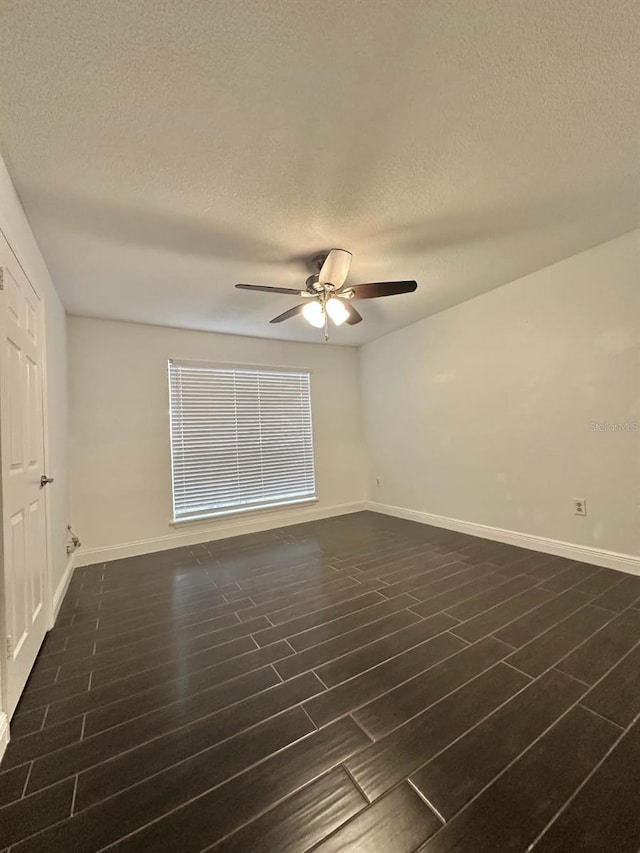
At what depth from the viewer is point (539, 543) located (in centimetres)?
301

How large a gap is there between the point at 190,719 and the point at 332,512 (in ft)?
11.3

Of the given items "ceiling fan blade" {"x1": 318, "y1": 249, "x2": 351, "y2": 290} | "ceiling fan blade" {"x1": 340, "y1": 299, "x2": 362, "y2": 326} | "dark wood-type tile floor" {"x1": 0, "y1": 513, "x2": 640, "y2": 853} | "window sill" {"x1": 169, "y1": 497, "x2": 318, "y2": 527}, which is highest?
"ceiling fan blade" {"x1": 318, "y1": 249, "x2": 351, "y2": 290}

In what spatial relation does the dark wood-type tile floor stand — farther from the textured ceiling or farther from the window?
the textured ceiling

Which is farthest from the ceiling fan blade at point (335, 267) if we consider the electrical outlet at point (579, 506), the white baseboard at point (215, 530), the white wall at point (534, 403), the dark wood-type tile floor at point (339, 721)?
the white baseboard at point (215, 530)

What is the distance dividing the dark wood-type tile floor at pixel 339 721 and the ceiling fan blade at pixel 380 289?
79.5 inches

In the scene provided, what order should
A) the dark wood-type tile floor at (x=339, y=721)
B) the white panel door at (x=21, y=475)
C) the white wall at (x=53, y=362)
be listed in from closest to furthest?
the dark wood-type tile floor at (x=339, y=721) < the white panel door at (x=21, y=475) < the white wall at (x=53, y=362)

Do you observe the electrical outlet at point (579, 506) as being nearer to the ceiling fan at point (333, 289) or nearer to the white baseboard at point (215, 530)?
the ceiling fan at point (333, 289)

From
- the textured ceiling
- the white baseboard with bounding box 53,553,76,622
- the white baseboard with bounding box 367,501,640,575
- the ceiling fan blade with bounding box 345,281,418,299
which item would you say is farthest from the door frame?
the white baseboard with bounding box 367,501,640,575

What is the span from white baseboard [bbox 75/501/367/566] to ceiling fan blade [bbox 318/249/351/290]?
115 inches

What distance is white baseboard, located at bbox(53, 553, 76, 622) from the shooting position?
2.31 meters

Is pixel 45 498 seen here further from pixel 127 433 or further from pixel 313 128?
pixel 313 128

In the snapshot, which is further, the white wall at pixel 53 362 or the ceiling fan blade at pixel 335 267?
the ceiling fan blade at pixel 335 267

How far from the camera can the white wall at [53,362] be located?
5.35 ft

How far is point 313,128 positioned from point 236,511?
141 inches
